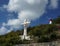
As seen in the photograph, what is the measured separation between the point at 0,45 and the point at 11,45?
1.96m

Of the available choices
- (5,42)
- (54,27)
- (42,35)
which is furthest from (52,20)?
(5,42)

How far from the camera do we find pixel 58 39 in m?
44.1

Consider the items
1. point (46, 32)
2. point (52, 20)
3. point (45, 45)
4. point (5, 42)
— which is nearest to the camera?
point (45, 45)

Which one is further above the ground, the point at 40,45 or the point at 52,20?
the point at 52,20

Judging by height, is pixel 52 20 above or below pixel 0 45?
above

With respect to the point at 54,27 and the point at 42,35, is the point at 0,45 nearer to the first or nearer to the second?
the point at 42,35

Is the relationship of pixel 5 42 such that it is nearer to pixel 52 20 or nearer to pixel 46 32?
pixel 46 32

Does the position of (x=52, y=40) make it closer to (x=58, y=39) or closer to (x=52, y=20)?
(x=58, y=39)

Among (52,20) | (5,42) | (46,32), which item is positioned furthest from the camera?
(52,20)

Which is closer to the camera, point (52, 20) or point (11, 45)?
point (11, 45)

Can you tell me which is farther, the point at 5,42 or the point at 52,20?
the point at 52,20

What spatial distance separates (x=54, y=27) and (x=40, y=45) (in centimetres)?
995

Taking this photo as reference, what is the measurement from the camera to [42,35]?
45.6 m

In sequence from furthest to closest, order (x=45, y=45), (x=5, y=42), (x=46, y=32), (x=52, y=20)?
(x=52, y=20) < (x=46, y=32) < (x=5, y=42) < (x=45, y=45)
